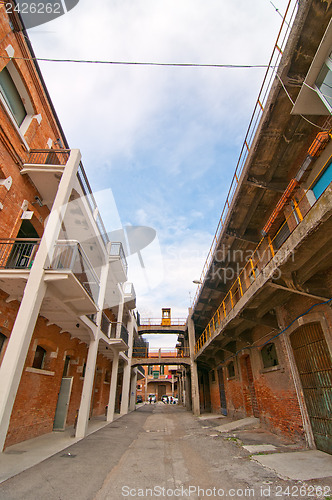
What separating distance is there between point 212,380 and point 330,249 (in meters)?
16.2

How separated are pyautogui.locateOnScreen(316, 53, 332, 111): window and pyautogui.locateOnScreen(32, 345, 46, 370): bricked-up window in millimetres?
10645

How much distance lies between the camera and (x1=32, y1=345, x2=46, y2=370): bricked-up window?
8174mm

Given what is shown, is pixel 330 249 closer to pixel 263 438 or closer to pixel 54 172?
pixel 263 438

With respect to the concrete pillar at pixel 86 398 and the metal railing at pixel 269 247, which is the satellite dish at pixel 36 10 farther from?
the concrete pillar at pixel 86 398

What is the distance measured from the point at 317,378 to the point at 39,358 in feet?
28.9

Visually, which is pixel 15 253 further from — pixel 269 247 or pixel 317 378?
pixel 317 378

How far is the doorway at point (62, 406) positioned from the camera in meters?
8.88

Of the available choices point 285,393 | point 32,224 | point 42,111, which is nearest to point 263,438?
point 285,393

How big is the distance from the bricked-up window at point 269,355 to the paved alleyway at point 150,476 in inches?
115

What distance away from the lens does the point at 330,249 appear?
486cm

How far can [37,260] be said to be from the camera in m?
5.91

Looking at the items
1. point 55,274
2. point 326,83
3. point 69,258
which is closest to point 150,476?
point 55,274

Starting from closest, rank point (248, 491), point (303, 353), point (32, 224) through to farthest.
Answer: point (248, 491) < point (303, 353) < point (32, 224)

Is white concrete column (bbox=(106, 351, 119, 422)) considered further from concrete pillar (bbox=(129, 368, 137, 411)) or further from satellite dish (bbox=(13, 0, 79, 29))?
satellite dish (bbox=(13, 0, 79, 29))
